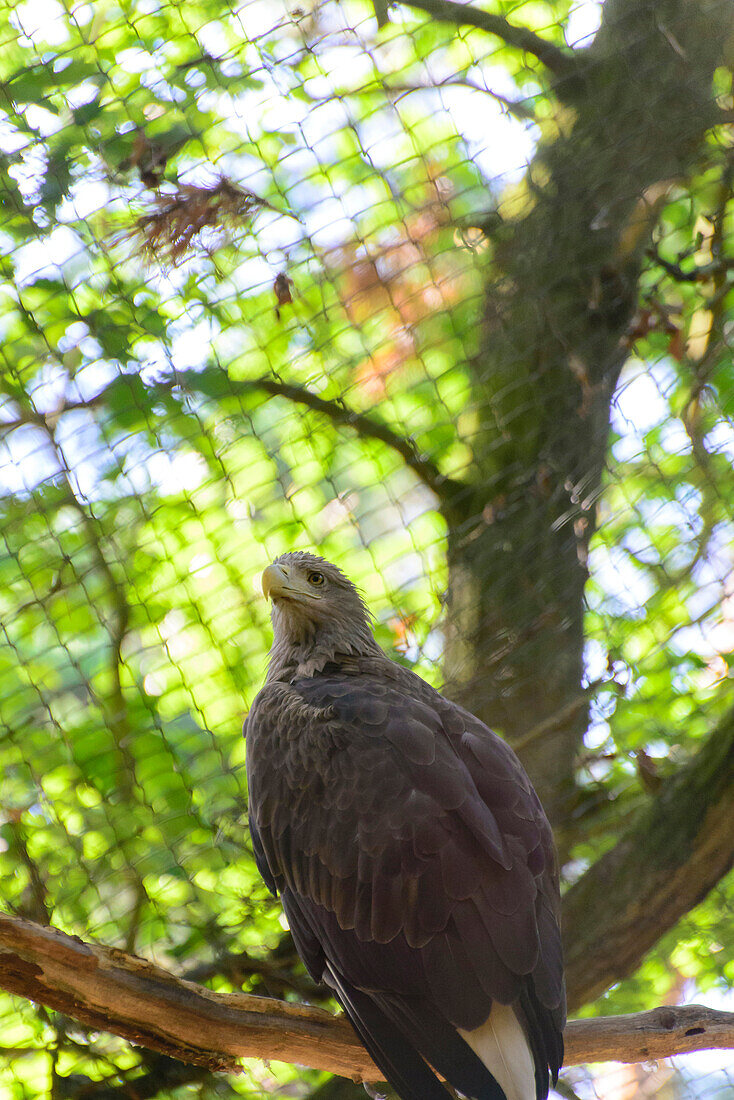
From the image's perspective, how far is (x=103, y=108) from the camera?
3.02 metres

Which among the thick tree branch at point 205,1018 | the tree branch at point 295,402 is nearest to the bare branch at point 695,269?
the tree branch at point 295,402

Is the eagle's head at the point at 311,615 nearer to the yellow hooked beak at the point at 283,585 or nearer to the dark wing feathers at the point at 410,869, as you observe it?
the yellow hooked beak at the point at 283,585

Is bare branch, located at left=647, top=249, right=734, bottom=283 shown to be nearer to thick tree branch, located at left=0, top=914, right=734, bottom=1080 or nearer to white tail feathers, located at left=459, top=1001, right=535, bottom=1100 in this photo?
thick tree branch, located at left=0, top=914, right=734, bottom=1080

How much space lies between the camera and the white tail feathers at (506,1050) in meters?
2.15

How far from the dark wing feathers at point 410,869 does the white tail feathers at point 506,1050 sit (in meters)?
0.03

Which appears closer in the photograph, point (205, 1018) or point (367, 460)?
point (205, 1018)

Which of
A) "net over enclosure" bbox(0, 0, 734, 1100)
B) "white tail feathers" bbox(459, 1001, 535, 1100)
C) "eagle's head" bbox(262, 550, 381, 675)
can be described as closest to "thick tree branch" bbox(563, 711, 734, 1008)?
"net over enclosure" bbox(0, 0, 734, 1100)

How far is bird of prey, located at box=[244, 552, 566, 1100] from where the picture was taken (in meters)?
2.21

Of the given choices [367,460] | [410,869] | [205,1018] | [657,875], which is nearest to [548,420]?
[367,460]

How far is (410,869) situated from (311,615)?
1.07 m

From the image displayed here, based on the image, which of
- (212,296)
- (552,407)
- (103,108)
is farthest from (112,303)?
(552,407)

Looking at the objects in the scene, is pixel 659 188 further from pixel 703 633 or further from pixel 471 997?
pixel 471 997

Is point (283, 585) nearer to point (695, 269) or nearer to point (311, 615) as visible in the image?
point (311, 615)

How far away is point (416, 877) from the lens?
232 cm
